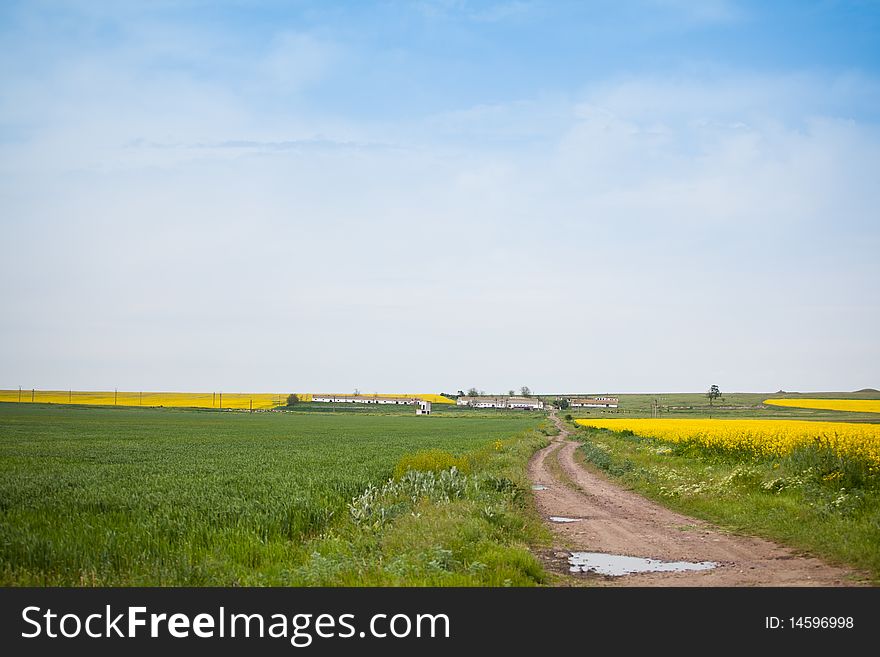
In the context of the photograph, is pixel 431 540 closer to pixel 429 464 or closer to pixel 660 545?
pixel 660 545

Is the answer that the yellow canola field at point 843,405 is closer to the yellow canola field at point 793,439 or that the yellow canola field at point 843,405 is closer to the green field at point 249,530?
the yellow canola field at point 793,439

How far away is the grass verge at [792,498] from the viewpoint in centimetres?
1216

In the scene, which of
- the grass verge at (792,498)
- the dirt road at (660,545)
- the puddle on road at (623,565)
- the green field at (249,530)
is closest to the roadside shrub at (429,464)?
the green field at (249,530)

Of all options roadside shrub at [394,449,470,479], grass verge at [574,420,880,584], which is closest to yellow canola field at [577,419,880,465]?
grass verge at [574,420,880,584]

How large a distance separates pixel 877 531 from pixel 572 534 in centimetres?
612

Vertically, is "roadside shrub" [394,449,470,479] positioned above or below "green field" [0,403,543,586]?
Result: below

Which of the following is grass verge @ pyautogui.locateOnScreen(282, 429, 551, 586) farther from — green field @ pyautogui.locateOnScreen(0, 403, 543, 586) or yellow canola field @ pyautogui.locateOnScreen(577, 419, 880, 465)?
yellow canola field @ pyautogui.locateOnScreen(577, 419, 880, 465)

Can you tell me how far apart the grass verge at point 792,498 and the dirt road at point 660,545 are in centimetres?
58

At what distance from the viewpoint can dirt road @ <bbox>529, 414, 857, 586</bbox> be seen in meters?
10.3

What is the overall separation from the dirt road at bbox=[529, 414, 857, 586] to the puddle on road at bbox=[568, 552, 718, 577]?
0.74ft

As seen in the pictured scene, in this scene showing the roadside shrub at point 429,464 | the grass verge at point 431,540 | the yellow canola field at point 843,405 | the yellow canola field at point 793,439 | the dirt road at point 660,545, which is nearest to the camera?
the grass verge at point 431,540
